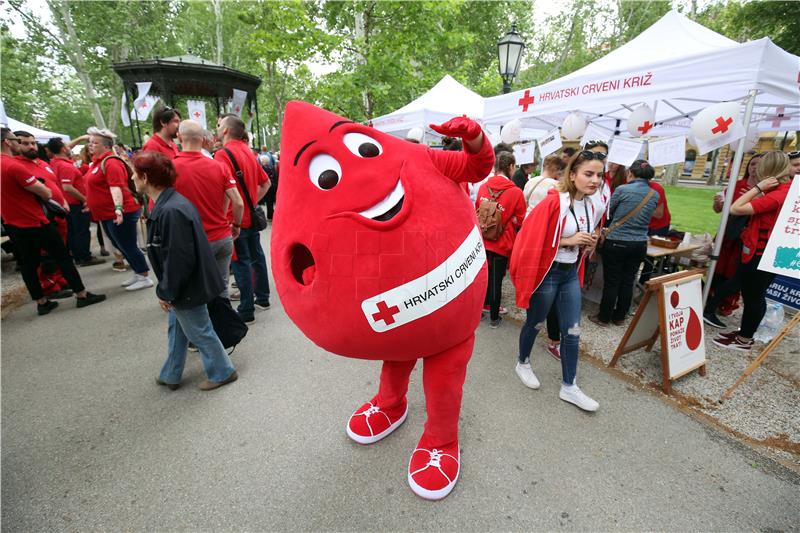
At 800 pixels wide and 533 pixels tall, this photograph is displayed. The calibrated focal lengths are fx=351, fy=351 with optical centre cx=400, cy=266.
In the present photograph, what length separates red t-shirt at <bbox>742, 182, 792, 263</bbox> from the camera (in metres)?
3.32

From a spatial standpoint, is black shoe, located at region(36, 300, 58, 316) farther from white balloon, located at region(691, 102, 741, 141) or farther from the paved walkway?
white balloon, located at region(691, 102, 741, 141)

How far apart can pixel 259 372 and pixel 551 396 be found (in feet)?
8.14

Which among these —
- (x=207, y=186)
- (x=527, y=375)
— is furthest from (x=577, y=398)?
(x=207, y=186)

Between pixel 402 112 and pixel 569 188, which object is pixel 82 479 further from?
pixel 402 112

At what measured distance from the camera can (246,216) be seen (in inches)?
150

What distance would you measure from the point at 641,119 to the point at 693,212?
9141 mm

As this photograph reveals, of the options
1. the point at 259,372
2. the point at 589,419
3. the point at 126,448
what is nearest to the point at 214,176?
the point at 259,372

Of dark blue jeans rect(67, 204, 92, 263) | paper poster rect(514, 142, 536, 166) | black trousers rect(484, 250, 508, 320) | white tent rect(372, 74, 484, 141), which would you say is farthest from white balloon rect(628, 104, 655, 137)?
dark blue jeans rect(67, 204, 92, 263)

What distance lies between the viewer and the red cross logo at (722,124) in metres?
3.68

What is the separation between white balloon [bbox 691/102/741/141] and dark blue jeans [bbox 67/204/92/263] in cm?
879

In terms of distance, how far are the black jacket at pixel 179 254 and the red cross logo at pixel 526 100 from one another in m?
5.31

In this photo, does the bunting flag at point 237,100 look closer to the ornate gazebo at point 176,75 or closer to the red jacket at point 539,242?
the ornate gazebo at point 176,75

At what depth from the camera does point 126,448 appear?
2.30 m

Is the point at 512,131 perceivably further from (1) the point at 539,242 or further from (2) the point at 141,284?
(2) the point at 141,284
